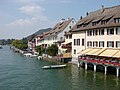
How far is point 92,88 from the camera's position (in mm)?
42562

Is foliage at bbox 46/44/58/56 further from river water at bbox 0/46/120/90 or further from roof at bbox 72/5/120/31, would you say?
river water at bbox 0/46/120/90

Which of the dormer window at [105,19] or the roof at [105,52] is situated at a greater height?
the dormer window at [105,19]

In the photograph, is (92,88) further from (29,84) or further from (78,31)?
(78,31)

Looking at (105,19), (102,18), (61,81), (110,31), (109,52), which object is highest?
(102,18)

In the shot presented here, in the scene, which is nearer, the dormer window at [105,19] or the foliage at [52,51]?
the dormer window at [105,19]

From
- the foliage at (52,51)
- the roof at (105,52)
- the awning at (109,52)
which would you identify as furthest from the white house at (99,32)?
the foliage at (52,51)

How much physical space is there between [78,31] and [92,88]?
111ft

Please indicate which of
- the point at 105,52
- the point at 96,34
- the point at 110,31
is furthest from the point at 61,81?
the point at 96,34

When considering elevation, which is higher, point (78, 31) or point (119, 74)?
point (78, 31)

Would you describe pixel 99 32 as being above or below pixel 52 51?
above

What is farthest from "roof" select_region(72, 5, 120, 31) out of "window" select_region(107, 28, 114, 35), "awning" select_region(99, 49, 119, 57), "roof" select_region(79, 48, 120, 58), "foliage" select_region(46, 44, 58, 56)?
"foliage" select_region(46, 44, 58, 56)

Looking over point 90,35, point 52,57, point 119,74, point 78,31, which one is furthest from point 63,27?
point 119,74

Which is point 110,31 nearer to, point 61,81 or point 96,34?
point 96,34

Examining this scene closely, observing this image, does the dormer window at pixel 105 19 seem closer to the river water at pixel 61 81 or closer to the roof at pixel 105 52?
the roof at pixel 105 52
